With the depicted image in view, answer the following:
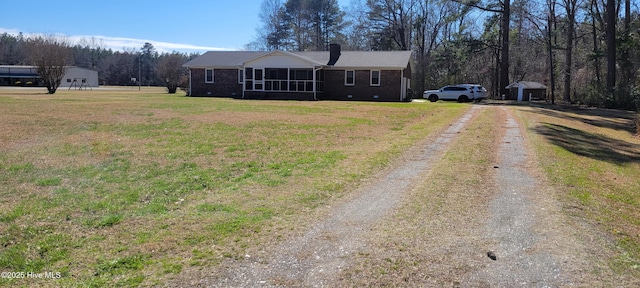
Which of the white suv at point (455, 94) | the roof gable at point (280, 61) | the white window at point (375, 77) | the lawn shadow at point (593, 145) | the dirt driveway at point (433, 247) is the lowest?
the dirt driveway at point (433, 247)

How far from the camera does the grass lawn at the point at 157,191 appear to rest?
4.50 meters

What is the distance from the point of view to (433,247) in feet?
15.9

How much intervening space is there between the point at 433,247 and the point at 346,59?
3448 centimetres

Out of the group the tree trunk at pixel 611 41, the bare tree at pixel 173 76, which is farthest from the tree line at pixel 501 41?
the bare tree at pixel 173 76

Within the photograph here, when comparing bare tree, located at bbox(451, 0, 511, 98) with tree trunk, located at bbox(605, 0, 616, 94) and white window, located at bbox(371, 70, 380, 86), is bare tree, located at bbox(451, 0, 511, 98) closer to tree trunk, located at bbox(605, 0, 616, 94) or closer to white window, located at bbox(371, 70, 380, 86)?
tree trunk, located at bbox(605, 0, 616, 94)

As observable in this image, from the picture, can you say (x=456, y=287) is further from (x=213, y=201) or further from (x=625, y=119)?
(x=625, y=119)

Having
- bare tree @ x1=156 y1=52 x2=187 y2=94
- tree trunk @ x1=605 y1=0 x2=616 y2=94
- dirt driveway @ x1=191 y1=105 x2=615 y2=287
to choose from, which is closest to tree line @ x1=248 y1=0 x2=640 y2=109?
tree trunk @ x1=605 y1=0 x2=616 y2=94

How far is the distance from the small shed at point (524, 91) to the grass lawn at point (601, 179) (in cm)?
2799

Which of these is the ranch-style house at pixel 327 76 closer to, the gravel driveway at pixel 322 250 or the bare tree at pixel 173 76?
the bare tree at pixel 173 76

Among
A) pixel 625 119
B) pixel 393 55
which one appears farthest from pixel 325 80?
pixel 625 119

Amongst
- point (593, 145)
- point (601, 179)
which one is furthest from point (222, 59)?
point (601, 179)

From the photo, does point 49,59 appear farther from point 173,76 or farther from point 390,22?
point 390,22

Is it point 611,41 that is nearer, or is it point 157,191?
point 157,191

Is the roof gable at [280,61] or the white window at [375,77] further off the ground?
the roof gable at [280,61]
